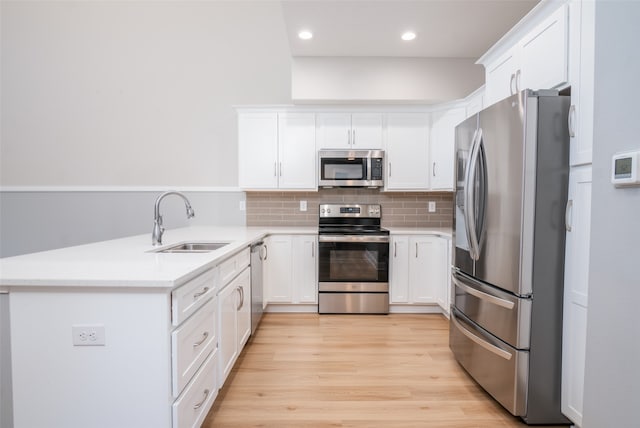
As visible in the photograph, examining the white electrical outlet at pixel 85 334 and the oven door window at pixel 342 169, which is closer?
the white electrical outlet at pixel 85 334

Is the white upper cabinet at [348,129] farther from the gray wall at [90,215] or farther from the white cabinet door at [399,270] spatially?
the gray wall at [90,215]

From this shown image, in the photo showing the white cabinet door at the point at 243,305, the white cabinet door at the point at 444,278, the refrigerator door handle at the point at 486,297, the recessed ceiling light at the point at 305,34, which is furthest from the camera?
the white cabinet door at the point at 444,278

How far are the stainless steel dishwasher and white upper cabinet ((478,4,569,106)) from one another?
2300 millimetres

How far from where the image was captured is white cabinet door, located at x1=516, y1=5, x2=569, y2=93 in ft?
5.20

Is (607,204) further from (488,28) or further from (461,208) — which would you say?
(488,28)

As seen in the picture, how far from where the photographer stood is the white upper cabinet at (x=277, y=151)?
345 centimetres

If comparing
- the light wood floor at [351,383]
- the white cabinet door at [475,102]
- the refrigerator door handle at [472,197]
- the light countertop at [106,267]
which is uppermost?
the white cabinet door at [475,102]

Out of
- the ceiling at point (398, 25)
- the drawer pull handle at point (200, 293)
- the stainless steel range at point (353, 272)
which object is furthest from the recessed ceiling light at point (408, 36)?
the drawer pull handle at point (200, 293)

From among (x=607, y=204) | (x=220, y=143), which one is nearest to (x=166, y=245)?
(x=220, y=143)

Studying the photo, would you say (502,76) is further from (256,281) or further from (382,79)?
(256,281)

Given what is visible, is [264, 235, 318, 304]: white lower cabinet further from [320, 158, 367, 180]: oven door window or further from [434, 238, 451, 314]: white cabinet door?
[434, 238, 451, 314]: white cabinet door

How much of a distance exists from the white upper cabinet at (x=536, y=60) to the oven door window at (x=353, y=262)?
175 cm

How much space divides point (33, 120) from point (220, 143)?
7.78 ft

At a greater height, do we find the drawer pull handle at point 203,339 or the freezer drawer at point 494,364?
the drawer pull handle at point 203,339
